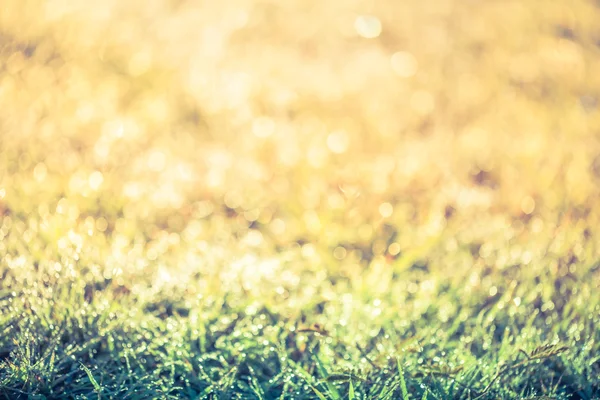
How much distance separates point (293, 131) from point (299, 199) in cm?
52

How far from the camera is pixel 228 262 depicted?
6.72 ft

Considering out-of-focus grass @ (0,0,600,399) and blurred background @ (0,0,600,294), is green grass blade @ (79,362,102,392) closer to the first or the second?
out-of-focus grass @ (0,0,600,399)

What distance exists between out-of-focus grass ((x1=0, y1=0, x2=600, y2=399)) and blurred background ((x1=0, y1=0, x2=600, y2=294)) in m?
0.01

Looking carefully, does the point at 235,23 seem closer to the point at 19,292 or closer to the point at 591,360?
the point at 19,292

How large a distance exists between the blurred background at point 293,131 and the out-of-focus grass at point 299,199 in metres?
0.01

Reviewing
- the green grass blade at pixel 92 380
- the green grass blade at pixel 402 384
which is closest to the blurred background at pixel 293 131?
the green grass blade at pixel 92 380

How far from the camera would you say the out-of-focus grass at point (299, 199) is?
1629 mm

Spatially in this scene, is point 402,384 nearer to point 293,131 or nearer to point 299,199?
point 299,199

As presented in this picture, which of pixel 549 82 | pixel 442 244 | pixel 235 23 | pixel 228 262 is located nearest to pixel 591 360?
pixel 442 244

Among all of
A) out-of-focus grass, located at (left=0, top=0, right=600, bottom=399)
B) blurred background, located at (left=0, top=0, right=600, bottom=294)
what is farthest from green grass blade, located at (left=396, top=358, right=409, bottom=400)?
blurred background, located at (left=0, top=0, right=600, bottom=294)

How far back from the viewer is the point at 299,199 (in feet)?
8.09

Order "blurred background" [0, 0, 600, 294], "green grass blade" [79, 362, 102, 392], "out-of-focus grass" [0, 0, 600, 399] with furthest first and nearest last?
"blurred background" [0, 0, 600, 294] < "out-of-focus grass" [0, 0, 600, 399] < "green grass blade" [79, 362, 102, 392]

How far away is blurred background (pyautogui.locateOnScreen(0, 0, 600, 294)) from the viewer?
2232 millimetres

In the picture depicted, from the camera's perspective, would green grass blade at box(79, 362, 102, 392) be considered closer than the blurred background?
Yes
